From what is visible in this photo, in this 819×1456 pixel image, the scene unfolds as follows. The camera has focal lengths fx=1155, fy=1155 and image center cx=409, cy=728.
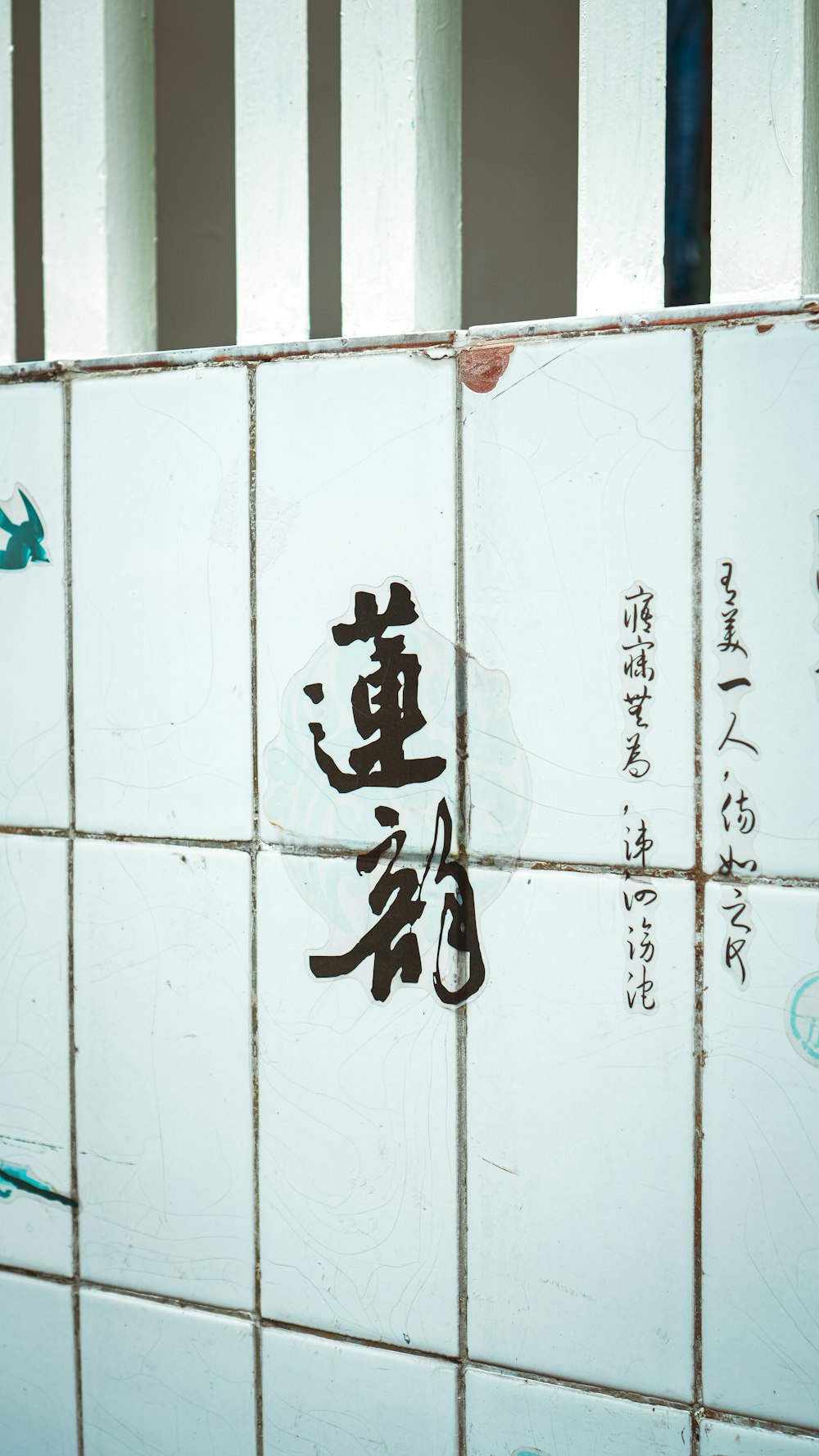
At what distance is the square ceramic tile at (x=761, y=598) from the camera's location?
0.79m

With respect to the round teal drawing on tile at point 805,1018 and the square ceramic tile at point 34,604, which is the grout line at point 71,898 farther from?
the round teal drawing on tile at point 805,1018

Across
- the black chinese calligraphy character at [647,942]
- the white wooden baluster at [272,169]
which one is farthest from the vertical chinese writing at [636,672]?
the white wooden baluster at [272,169]

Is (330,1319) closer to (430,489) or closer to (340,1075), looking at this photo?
(340,1075)

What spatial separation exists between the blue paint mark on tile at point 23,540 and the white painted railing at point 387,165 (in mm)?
156

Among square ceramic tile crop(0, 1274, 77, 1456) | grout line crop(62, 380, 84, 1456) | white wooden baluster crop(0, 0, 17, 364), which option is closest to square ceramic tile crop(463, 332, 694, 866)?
grout line crop(62, 380, 84, 1456)

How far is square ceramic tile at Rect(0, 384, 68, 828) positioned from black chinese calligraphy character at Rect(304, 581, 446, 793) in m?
0.27

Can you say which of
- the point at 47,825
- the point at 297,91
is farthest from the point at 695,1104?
the point at 297,91

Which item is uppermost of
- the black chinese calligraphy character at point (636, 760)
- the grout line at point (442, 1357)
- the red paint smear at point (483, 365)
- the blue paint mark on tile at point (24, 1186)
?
the red paint smear at point (483, 365)

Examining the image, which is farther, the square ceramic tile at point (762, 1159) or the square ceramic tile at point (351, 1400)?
the square ceramic tile at point (351, 1400)

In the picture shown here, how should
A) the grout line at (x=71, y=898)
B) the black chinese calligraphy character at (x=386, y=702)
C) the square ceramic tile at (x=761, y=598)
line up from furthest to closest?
the grout line at (x=71, y=898) → the black chinese calligraphy character at (x=386, y=702) → the square ceramic tile at (x=761, y=598)

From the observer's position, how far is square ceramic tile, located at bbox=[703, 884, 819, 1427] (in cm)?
80

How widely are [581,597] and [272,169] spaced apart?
1.52 feet

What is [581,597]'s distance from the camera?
84 cm

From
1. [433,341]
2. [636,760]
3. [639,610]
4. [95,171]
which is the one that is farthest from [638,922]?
[95,171]
